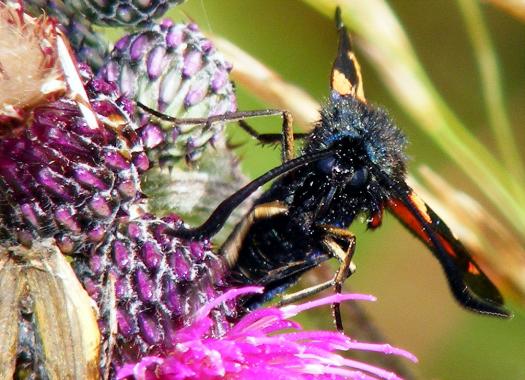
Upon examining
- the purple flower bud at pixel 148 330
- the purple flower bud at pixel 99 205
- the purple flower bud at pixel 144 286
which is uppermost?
the purple flower bud at pixel 99 205

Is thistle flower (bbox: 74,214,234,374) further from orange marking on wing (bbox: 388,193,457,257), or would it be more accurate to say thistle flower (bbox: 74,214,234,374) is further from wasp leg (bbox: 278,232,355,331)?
orange marking on wing (bbox: 388,193,457,257)

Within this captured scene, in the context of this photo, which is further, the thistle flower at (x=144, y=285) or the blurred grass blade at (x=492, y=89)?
the blurred grass blade at (x=492, y=89)

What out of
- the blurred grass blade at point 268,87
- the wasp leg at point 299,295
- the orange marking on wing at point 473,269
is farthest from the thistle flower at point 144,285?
A: the blurred grass blade at point 268,87

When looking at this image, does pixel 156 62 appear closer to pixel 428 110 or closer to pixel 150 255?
pixel 150 255

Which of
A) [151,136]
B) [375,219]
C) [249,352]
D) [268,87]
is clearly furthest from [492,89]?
[249,352]

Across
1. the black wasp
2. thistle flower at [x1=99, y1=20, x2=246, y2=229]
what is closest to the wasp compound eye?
the black wasp

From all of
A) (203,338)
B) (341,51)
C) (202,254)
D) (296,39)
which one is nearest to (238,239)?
(202,254)

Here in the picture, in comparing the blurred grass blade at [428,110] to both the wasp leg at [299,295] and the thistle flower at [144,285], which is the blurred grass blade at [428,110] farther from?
the thistle flower at [144,285]
